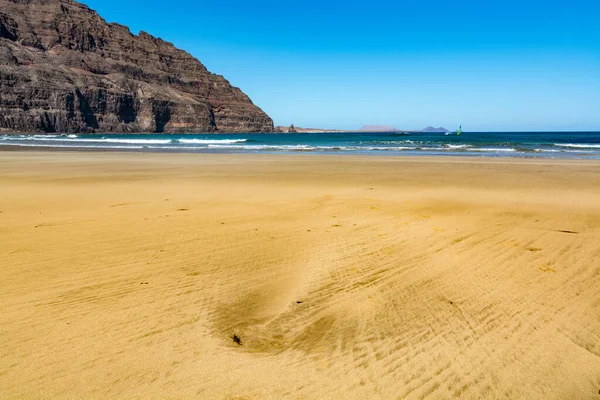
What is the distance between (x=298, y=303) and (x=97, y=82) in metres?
150

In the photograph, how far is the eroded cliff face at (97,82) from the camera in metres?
112

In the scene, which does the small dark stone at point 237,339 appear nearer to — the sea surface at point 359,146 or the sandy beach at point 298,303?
the sandy beach at point 298,303

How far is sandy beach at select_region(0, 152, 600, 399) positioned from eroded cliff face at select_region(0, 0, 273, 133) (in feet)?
416

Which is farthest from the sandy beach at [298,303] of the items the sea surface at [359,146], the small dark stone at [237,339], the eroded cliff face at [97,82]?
the eroded cliff face at [97,82]

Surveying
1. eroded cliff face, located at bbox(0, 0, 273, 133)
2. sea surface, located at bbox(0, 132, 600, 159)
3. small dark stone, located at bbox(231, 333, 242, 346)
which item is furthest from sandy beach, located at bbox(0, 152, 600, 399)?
eroded cliff face, located at bbox(0, 0, 273, 133)

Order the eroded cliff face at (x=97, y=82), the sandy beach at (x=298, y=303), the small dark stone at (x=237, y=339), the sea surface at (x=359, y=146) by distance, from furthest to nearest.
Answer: the eroded cliff face at (x=97, y=82), the sea surface at (x=359, y=146), the small dark stone at (x=237, y=339), the sandy beach at (x=298, y=303)

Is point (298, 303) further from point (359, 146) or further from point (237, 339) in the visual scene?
point (359, 146)

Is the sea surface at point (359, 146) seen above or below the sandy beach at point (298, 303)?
below

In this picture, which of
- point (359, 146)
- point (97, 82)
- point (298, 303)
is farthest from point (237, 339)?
point (97, 82)

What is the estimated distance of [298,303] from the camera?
3684mm

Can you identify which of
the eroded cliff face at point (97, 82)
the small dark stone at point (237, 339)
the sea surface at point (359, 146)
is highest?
the eroded cliff face at point (97, 82)

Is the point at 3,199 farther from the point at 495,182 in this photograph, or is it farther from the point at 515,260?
the point at 495,182

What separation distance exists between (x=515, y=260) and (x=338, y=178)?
30.0 feet

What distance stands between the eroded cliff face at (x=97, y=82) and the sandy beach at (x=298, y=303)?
12688 cm
